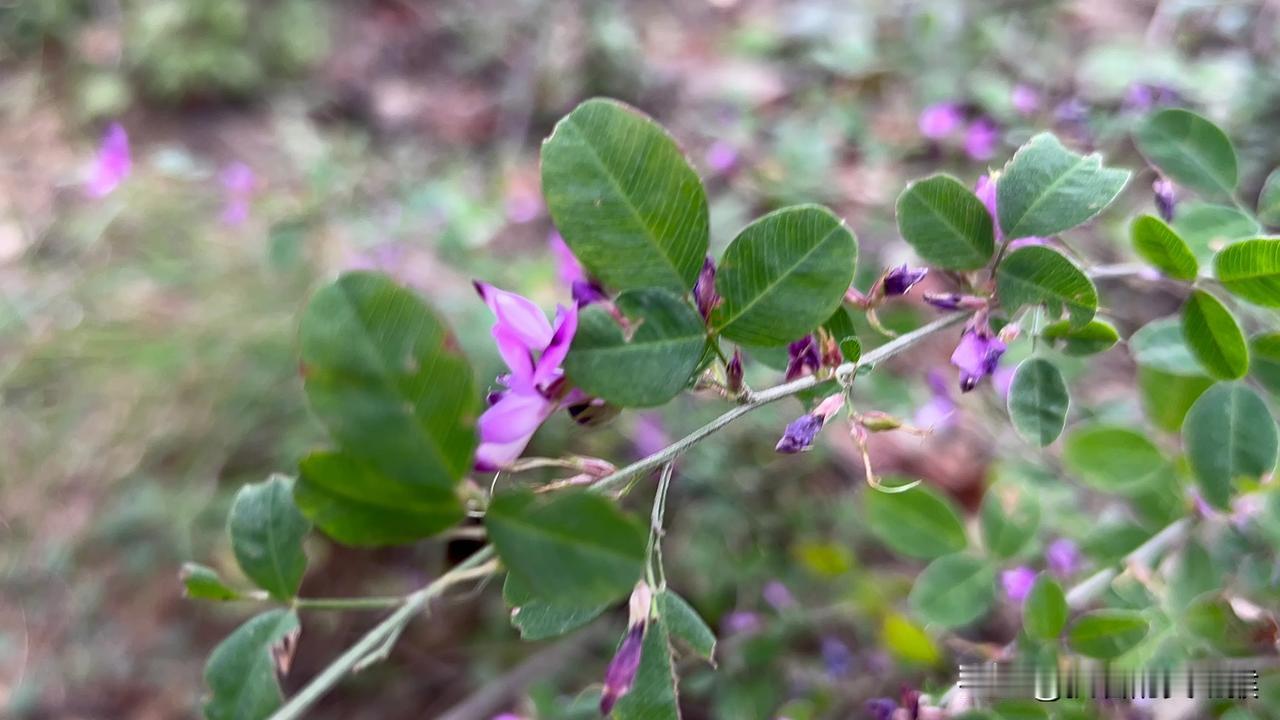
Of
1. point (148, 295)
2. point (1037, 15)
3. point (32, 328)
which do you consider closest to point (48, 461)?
point (32, 328)

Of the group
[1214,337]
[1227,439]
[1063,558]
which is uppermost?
[1214,337]

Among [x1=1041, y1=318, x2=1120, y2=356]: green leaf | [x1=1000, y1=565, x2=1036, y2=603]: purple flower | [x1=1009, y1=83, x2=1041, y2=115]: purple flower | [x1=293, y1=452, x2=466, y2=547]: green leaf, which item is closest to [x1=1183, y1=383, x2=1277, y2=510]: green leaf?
[x1=1041, y1=318, x2=1120, y2=356]: green leaf

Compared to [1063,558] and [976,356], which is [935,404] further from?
[976,356]

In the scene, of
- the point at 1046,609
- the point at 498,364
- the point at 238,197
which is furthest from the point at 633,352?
the point at 238,197

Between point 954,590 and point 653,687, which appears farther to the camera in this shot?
point 954,590

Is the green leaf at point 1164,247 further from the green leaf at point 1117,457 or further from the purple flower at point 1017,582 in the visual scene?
the purple flower at point 1017,582

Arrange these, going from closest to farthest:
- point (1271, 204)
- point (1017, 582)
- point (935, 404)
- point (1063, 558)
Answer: point (1271, 204) < point (1017, 582) < point (1063, 558) < point (935, 404)

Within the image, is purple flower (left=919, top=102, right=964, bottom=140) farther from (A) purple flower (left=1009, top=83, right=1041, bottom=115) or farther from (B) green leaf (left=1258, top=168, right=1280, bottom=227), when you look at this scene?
(B) green leaf (left=1258, top=168, right=1280, bottom=227)
